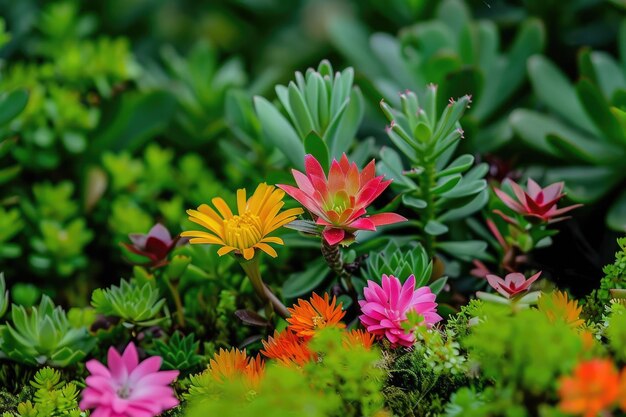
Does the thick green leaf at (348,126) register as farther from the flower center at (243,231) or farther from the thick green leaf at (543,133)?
the thick green leaf at (543,133)

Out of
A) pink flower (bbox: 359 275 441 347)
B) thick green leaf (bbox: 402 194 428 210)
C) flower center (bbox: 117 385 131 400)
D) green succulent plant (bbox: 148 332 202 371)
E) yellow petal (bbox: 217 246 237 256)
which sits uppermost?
yellow petal (bbox: 217 246 237 256)

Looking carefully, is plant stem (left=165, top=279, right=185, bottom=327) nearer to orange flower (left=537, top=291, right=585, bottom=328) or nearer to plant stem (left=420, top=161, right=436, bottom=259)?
plant stem (left=420, top=161, right=436, bottom=259)

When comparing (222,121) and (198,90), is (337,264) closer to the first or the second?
(222,121)

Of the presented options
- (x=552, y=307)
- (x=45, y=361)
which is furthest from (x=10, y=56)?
(x=552, y=307)

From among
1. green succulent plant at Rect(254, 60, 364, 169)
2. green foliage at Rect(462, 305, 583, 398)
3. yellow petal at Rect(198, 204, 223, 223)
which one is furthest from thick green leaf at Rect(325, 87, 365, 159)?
green foliage at Rect(462, 305, 583, 398)

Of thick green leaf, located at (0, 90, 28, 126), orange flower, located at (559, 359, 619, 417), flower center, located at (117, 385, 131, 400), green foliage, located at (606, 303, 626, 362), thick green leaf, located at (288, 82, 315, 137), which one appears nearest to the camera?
orange flower, located at (559, 359, 619, 417)

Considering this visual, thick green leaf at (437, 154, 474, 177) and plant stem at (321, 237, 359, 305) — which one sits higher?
thick green leaf at (437, 154, 474, 177)
